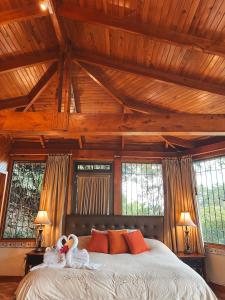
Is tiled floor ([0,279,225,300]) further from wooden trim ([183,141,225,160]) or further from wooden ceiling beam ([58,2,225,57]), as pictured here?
wooden ceiling beam ([58,2,225,57])

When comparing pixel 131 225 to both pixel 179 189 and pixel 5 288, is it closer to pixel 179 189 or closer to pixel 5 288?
pixel 179 189

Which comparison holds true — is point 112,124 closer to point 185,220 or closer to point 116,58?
point 116,58

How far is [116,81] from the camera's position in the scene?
427 centimetres

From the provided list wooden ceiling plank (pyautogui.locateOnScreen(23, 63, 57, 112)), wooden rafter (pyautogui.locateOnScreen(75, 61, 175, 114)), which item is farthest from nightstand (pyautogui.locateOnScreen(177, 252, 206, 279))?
wooden ceiling plank (pyautogui.locateOnScreen(23, 63, 57, 112))

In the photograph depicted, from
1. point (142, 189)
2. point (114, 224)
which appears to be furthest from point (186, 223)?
point (114, 224)

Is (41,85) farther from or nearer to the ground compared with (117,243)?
farther from the ground

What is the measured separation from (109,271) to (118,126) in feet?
6.31

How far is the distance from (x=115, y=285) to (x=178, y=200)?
3.10 metres

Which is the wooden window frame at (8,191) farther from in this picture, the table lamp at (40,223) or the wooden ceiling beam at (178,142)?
the wooden ceiling beam at (178,142)

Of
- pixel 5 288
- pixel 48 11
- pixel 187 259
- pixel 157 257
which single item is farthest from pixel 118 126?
pixel 5 288

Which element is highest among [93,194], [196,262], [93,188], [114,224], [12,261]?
[93,188]

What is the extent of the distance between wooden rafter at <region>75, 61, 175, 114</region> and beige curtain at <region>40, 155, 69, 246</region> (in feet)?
6.39

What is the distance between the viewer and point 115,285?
239 cm

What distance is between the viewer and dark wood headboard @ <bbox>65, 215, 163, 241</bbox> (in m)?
4.88
